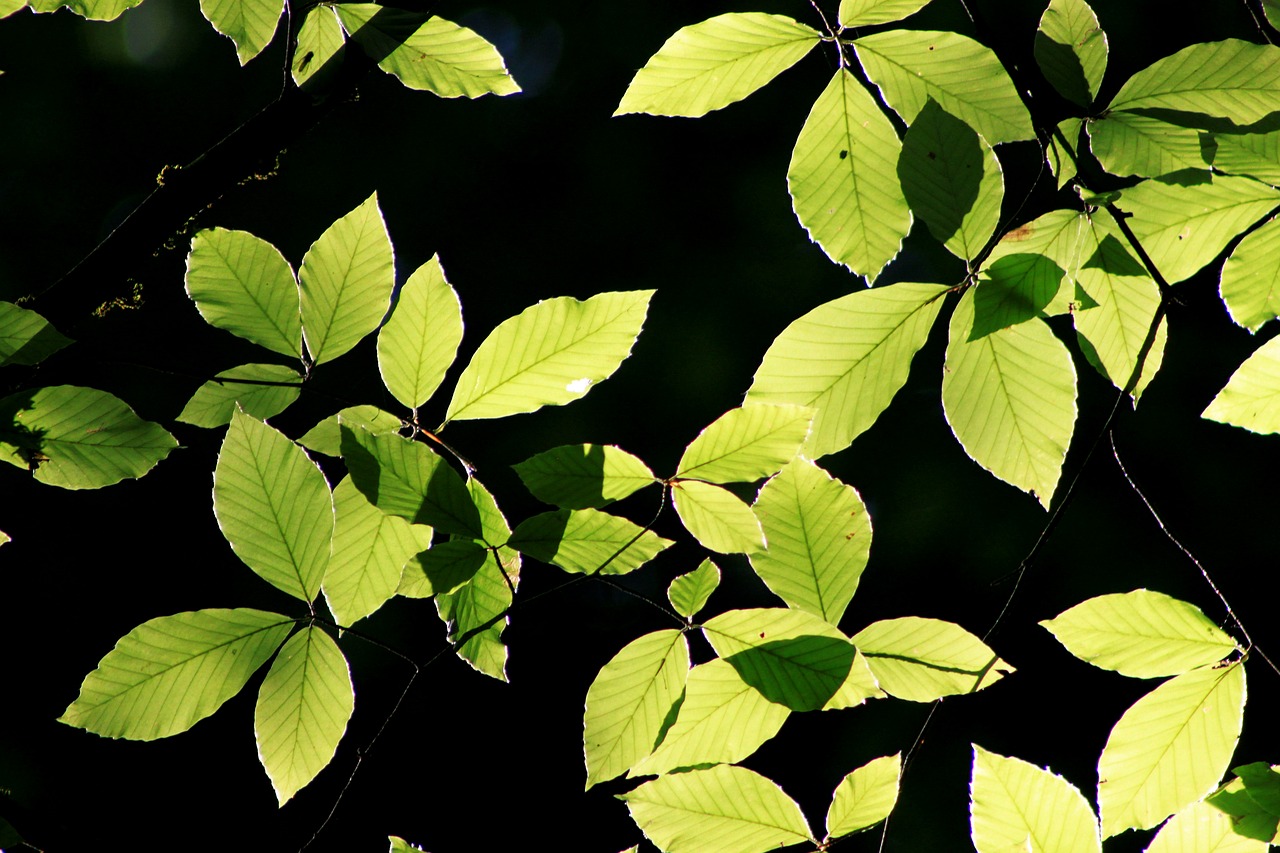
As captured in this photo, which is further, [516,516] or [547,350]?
[516,516]

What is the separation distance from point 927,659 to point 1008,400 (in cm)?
19

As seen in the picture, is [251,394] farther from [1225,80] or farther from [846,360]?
[1225,80]

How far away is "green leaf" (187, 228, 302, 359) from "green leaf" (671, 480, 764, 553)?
0.32m

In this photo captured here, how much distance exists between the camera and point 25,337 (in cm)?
60

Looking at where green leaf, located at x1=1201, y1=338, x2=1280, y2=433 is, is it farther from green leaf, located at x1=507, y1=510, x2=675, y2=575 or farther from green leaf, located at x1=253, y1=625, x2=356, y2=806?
green leaf, located at x1=253, y1=625, x2=356, y2=806

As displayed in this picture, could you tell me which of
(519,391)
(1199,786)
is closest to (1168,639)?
(1199,786)

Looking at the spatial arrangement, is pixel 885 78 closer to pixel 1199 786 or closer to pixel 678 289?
pixel 1199 786

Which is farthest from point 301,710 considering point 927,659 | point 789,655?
point 927,659

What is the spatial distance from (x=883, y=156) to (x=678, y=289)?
2746mm

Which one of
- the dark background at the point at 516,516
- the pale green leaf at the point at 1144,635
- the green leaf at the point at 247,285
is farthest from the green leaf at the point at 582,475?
the dark background at the point at 516,516

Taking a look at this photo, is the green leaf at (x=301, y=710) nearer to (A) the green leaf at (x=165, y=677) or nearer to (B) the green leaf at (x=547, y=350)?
(A) the green leaf at (x=165, y=677)

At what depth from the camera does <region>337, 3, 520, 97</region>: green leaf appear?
2.07 ft

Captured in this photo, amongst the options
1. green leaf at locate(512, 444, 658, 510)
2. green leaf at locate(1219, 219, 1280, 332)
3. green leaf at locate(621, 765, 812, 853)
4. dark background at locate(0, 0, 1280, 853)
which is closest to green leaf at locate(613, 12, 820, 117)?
green leaf at locate(512, 444, 658, 510)

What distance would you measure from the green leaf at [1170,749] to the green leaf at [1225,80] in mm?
399
